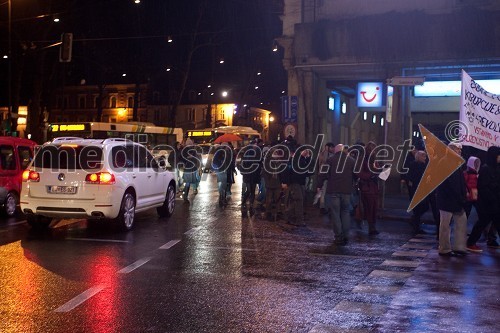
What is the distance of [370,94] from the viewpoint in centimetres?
1870

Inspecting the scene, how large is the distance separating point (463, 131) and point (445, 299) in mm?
5587

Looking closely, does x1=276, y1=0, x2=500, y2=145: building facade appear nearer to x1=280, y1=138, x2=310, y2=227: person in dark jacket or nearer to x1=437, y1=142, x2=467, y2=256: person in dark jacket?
x1=280, y1=138, x2=310, y2=227: person in dark jacket

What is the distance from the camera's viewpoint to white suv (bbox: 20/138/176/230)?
34.9 feet

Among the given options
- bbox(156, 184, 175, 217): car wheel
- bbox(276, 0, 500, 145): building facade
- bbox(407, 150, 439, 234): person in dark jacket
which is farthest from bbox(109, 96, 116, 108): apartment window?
bbox(407, 150, 439, 234): person in dark jacket

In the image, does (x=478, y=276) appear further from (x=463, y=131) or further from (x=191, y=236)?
(x=191, y=236)

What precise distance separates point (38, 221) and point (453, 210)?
7.89 meters

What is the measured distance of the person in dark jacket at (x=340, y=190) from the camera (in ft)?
34.0

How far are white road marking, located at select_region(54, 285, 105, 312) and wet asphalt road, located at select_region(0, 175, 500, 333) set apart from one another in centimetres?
1

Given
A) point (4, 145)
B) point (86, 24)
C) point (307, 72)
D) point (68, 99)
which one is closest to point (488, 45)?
point (307, 72)

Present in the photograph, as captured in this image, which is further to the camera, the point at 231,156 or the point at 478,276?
the point at 231,156

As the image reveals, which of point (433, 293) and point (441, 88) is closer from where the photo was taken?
point (433, 293)

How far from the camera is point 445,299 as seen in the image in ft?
21.6

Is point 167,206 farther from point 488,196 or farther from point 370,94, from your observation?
point 370,94

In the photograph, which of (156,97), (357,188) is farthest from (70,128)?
(156,97)
